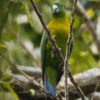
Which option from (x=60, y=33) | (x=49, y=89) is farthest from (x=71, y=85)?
(x=60, y=33)

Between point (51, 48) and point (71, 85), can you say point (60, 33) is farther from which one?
point (71, 85)

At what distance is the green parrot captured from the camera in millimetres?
2682

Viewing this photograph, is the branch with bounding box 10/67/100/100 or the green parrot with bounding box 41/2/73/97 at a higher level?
the green parrot with bounding box 41/2/73/97

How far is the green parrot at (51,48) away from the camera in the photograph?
268 cm

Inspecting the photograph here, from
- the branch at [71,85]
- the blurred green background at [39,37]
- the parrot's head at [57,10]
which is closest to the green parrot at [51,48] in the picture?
the parrot's head at [57,10]

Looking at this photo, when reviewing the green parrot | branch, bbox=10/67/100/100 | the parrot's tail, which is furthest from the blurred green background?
the parrot's tail

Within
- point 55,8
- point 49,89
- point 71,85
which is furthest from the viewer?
point 71,85

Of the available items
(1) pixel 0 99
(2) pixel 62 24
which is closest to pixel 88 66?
(2) pixel 62 24

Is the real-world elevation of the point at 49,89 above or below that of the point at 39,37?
above

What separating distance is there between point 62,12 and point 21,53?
1.60 meters

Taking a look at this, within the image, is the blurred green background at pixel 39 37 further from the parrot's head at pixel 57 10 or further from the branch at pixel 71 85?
the parrot's head at pixel 57 10

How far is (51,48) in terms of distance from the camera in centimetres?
268

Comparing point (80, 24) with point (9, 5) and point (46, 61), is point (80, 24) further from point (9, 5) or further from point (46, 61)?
point (9, 5)

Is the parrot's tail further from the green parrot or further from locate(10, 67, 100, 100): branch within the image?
locate(10, 67, 100, 100): branch
